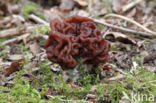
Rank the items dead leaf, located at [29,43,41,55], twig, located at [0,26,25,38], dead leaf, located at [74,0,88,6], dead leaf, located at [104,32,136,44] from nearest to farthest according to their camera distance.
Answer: dead leaf, located at [104,32,136,44] → dead leaf, located at [29,43,41,55] → twig, located at [0,26,25,38] → dead leaf, located at [74,0,88,6]

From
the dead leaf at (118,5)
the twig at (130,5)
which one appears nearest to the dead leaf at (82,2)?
the dead leaf at (118,5)

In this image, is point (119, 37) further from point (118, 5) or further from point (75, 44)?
point (118, 5)

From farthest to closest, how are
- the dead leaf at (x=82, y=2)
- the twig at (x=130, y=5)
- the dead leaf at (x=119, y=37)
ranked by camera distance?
the dead leaf at (x=82, y=2) < the twig at (x=130, y=5) < the dead leaf at (x=119, y=37)

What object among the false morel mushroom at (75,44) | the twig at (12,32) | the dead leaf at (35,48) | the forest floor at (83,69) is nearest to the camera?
the forest floor at (83,69)

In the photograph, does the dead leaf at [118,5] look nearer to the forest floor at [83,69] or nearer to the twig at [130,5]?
the forest floor at [83,69]

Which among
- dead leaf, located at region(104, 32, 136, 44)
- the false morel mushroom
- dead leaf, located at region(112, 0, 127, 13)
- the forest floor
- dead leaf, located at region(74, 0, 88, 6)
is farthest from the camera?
dead leaf, located at region(74, 0, 88, 6)

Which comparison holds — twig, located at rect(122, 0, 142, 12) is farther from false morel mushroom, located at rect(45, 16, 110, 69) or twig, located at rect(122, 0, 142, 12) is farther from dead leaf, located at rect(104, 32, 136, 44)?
false morel mushroom, located at rect(45, 16, 110, 69)

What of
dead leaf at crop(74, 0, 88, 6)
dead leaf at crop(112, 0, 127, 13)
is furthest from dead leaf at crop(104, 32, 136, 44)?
dead leaf at crop(74, 0, 88, 6)

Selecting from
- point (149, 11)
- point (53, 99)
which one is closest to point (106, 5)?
point (149, 11)
